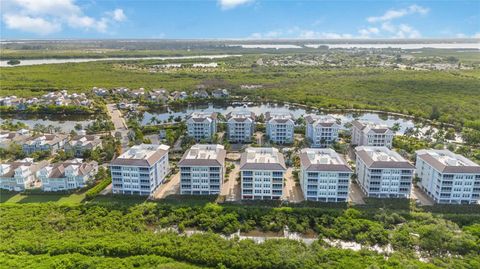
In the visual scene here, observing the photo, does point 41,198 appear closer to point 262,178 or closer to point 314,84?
point 262,178

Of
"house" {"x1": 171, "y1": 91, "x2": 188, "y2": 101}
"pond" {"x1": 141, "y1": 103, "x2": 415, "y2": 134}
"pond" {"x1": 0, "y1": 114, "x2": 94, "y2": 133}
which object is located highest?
"house" {"x1": 171, "y1": 91, "x2": 188, "y2": 101}

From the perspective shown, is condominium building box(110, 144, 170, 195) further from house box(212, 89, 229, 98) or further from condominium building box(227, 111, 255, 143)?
house box(212, 89, 229, 98)

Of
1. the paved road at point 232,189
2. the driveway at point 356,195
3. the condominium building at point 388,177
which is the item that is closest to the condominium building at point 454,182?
the condominium building at point 388,177

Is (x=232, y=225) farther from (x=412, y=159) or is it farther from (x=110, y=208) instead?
(x=412, y=159)

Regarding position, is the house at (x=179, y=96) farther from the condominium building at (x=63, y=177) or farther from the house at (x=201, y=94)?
the condominium building at (x=63, y=177)

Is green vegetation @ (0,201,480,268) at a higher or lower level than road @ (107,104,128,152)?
lower

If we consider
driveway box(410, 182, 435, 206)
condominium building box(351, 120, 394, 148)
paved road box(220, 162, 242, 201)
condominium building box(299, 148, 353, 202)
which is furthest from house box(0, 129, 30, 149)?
driveway box(410, 182, 435, 206)
